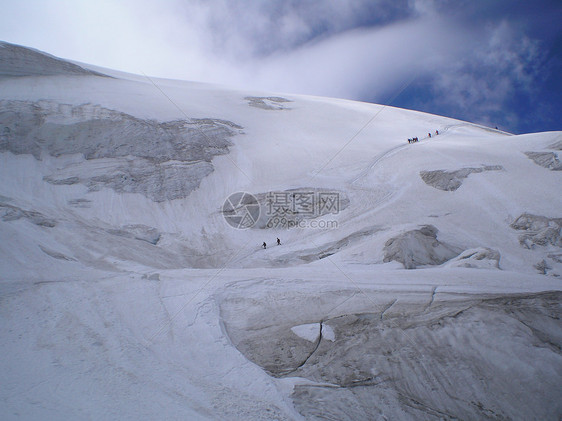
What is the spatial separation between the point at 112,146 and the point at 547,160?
27.6 metres

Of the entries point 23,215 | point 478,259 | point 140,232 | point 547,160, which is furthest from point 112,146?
point 547,160

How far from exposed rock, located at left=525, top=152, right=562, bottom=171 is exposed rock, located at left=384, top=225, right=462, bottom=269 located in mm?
10637

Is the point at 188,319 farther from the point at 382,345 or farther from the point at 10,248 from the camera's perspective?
the point at 10,248

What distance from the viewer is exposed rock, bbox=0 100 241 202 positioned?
18.6 meters

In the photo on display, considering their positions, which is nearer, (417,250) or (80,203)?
(417,250)

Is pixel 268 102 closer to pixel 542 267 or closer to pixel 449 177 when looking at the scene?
pixel 449 177

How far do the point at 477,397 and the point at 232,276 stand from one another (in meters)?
6.91

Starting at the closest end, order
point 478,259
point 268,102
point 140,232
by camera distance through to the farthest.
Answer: point 478,259, point 140,232, point 268,102

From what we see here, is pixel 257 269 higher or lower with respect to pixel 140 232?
higher

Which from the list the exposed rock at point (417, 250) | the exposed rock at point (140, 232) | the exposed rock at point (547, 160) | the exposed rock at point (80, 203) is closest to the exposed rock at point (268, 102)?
the exposed rock at point (80, 203)

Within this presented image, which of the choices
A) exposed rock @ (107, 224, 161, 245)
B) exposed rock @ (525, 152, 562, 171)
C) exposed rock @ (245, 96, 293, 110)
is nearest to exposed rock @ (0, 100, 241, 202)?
exposed rock @ (107, 224, 161, 245)

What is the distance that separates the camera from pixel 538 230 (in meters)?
14.1

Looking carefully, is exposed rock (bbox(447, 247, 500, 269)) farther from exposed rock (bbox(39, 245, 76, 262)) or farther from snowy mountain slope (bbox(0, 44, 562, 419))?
exposed rock (bbox(39, 245, 76, 262))

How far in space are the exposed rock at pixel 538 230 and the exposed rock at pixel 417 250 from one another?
3.59 meters
